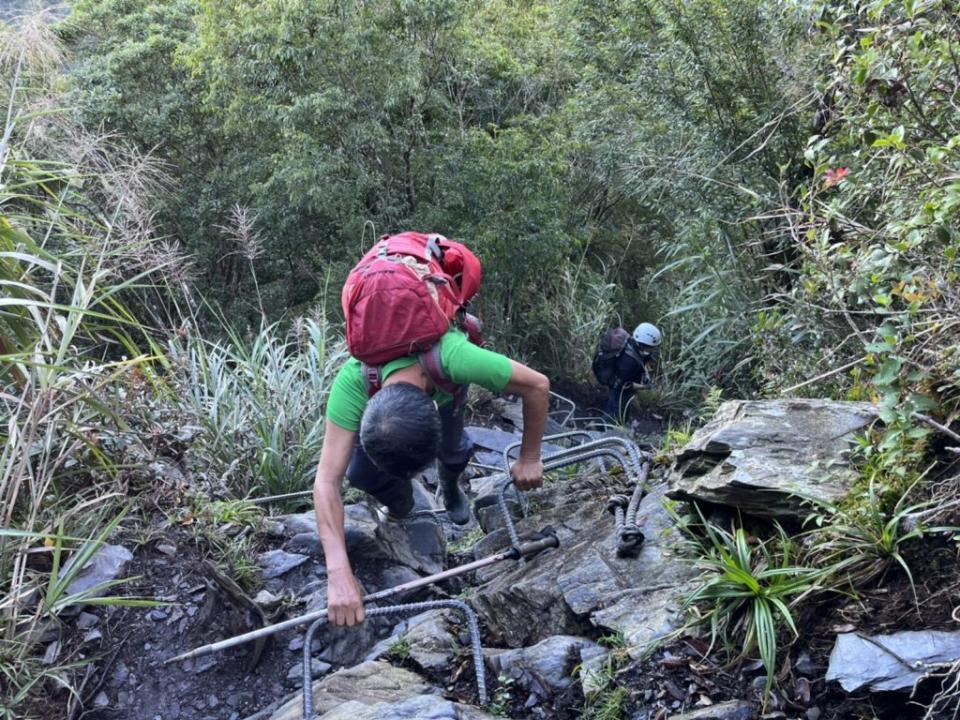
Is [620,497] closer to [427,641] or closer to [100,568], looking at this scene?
[427,641]

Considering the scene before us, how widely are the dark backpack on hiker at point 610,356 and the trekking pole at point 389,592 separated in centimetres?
443

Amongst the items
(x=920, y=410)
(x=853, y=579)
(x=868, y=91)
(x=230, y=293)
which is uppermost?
(x=868, y=91)

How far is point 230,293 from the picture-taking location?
1019 cm

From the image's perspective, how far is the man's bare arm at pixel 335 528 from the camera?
3092 millimetres

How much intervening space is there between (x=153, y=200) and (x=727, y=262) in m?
5.31

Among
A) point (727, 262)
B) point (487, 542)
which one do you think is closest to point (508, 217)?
point (727, 262)

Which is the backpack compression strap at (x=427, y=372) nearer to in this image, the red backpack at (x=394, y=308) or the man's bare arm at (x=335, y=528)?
the red backpack at (x=394, y=308)

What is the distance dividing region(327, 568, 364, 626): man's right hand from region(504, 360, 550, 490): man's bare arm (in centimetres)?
82

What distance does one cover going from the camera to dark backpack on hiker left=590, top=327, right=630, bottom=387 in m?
8.02

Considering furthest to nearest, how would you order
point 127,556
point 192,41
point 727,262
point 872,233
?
point 192,41 → point 727,262 → point 127,556 → point 872,233

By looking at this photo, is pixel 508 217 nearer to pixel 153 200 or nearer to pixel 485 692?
pixel 153 200

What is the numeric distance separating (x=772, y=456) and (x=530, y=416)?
871mm

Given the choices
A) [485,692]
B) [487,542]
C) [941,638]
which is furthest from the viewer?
[487,542]

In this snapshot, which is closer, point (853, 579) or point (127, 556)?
point (853, 579)
